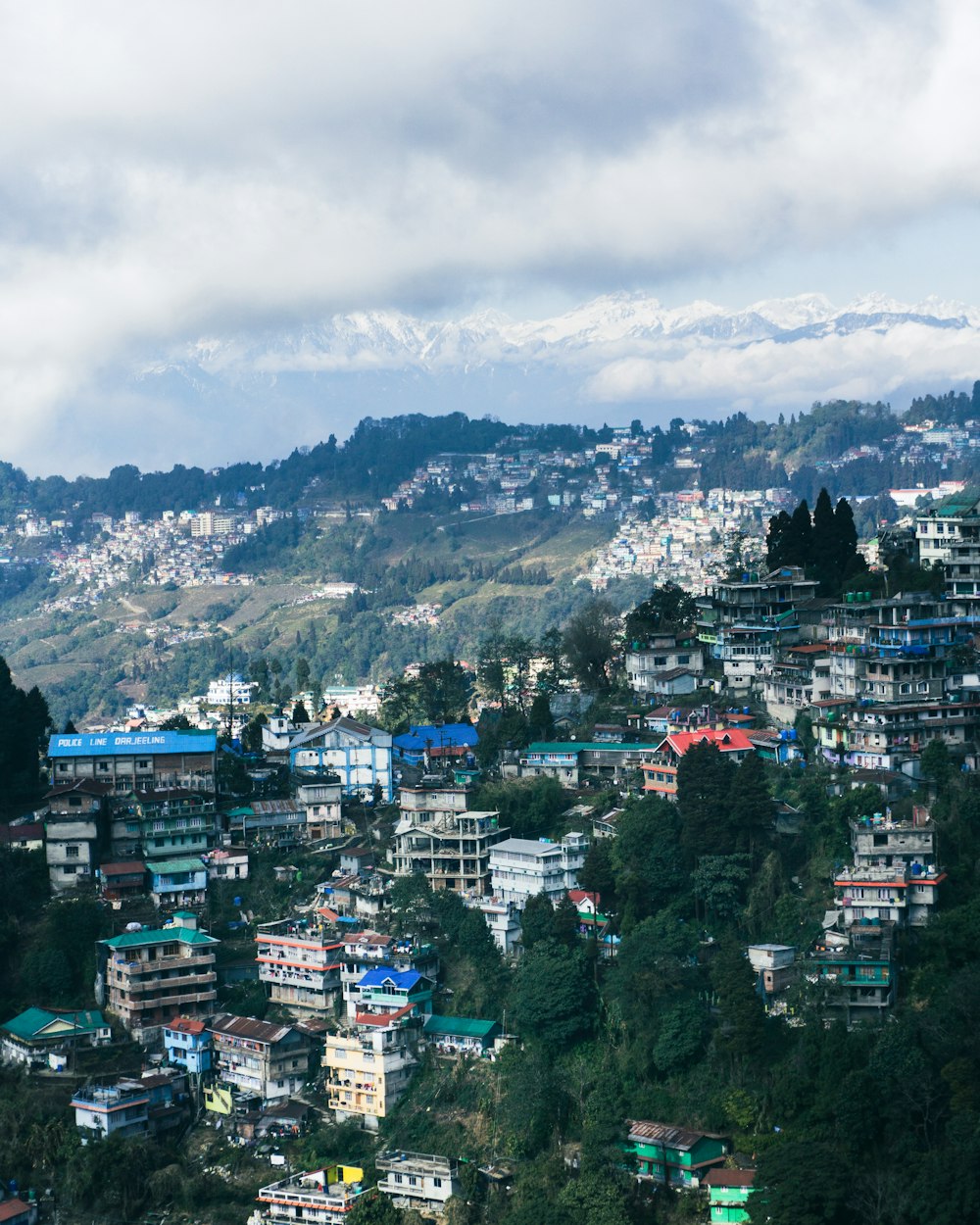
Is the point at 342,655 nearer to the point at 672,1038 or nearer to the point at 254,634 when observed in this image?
the point at 254,634

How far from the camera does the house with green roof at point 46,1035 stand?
3312 cm

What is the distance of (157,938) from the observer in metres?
34.2

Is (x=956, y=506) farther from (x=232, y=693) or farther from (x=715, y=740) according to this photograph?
(x=232, y=693)

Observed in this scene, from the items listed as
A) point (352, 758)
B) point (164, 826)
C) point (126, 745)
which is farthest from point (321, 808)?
point (126, 745)

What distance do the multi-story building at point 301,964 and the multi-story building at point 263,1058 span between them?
4.08 ft

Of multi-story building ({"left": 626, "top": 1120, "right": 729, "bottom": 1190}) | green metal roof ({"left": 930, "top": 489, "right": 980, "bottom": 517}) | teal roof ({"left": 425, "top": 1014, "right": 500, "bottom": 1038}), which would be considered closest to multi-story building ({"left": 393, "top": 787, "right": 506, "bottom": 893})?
teal roof ({"left": 425, "top": 1014, "right": 500, "bottom": 1038})

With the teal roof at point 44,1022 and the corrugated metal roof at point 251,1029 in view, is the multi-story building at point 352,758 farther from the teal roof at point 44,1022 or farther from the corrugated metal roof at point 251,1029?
the teal roof at point 44,1022

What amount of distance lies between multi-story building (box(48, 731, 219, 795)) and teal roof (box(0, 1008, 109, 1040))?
6557mm

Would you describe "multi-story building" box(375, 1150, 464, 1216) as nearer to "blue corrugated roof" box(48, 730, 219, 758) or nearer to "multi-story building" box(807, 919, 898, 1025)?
"multi-story building" box(807, 919, 898, 1025)

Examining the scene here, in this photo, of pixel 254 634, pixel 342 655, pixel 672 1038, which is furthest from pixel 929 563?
pixel 254 634

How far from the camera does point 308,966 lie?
34.2 metres

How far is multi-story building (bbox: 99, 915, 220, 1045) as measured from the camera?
3400 cm

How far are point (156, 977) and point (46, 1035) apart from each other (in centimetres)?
223

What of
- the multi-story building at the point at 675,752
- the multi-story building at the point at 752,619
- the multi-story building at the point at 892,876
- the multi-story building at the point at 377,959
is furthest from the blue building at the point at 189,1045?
the multi-story building at the point at 752,619
